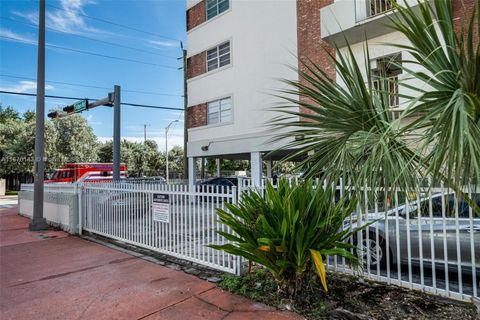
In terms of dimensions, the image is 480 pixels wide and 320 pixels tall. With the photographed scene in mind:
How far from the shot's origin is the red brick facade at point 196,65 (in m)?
18.1

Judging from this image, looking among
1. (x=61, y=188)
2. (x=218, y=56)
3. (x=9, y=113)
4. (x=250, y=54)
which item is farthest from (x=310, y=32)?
(x=9, y=113)

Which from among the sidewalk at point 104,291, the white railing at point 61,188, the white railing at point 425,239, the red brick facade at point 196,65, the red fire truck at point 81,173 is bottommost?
the sidewalk at point 104,291

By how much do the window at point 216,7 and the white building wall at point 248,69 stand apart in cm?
45

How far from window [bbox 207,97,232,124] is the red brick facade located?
213cm

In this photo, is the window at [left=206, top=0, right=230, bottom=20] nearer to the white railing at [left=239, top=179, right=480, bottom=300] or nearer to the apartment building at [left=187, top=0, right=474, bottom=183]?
the apartment building at [left=187, top=0, right=474, bottom=183]

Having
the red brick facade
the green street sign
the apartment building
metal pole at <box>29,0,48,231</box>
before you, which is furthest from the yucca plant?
the red brick facade

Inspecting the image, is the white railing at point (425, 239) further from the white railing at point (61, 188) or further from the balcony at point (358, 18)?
the balcony at point (358, 18)

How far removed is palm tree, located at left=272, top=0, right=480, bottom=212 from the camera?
2.49m

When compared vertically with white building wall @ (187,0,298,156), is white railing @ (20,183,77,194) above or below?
below

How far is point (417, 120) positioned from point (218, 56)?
15.7 meters

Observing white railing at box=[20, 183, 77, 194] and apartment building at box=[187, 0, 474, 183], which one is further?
apartment building at box=[187, 0, 474, 183]

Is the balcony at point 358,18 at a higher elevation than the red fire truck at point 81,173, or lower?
higher

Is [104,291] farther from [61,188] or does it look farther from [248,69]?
[248,69]

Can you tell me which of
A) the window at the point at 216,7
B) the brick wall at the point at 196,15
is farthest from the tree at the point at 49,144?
the window at the point at 216,7
